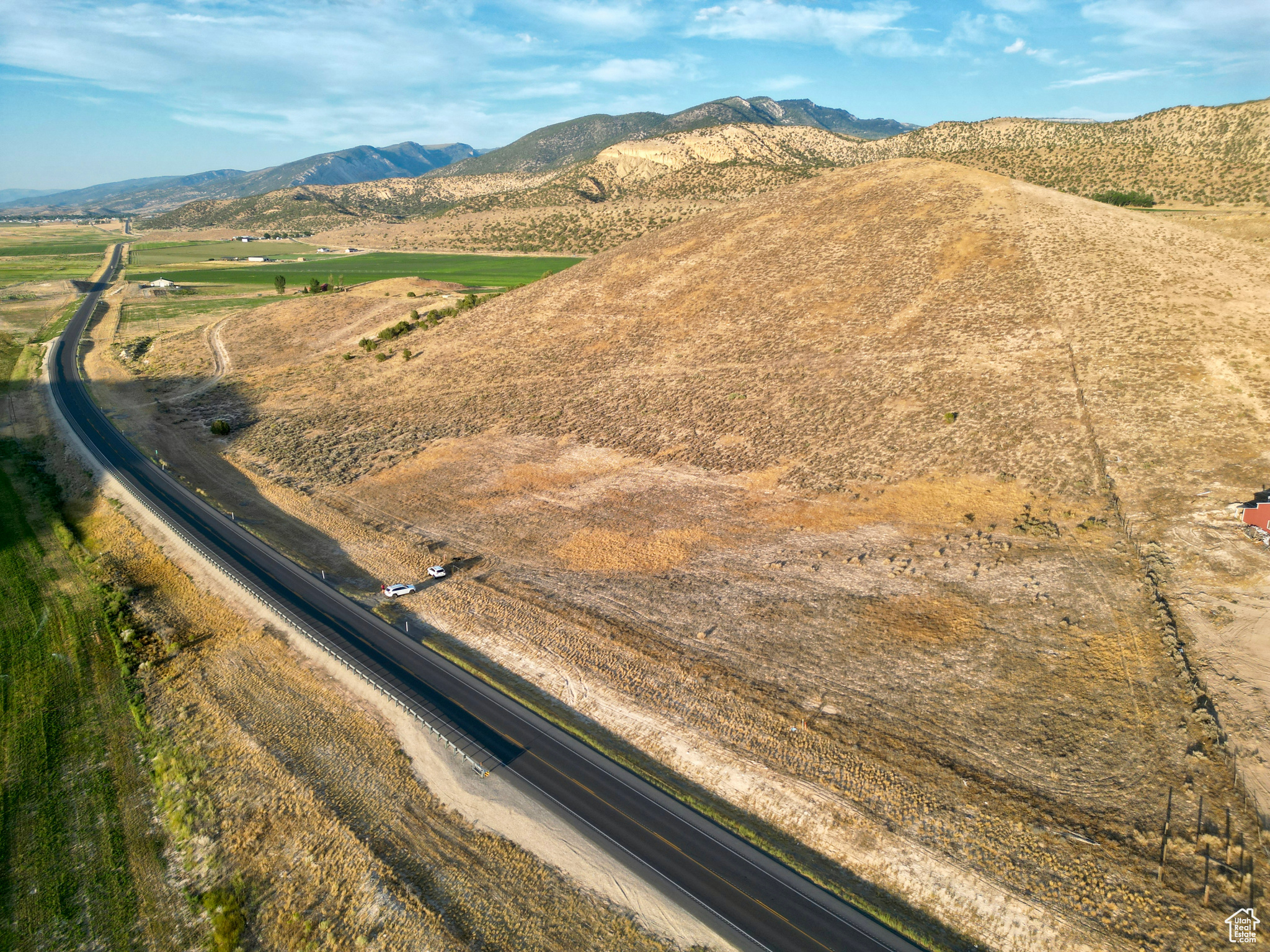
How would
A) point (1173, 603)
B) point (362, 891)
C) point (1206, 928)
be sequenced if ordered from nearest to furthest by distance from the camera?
point (1206, 928) < point (362, 891) < point (1173, 603)

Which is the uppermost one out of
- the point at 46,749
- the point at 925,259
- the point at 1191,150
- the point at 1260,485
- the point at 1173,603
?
the point at 1191,150

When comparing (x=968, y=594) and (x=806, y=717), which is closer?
(x=806, y=717)

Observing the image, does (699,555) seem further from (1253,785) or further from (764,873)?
(1253,785)

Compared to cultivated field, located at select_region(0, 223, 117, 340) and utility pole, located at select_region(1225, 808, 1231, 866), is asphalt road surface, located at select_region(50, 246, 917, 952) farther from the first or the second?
cultivated field, located at select_region(0, 223, 117, 340)

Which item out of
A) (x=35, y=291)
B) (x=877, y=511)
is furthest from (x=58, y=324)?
(x=877, y=511)

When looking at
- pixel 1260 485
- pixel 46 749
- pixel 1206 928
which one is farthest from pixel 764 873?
pixel 1260 485

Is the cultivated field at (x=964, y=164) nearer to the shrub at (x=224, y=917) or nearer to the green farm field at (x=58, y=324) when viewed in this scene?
the green farm field at (x=58, y=324)
